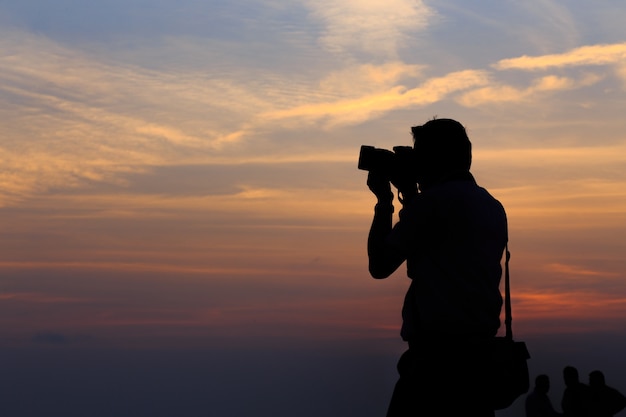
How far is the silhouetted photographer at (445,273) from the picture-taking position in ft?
14.0

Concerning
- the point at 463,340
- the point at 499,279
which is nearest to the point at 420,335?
the point at 463,340

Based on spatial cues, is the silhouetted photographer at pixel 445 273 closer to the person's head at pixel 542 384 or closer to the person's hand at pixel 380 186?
the person's hand at pixel 380 186

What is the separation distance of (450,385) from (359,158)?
1.20 metres

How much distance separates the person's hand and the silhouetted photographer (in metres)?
0.08

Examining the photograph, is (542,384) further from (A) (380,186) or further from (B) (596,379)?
(A) (380,186)

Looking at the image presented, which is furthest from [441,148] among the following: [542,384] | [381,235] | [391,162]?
[542,384]

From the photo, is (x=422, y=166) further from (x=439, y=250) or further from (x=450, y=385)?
(x=450, y=385)

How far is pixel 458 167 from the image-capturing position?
4.55 m

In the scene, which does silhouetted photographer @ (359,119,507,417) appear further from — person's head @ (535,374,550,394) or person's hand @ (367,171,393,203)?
person's head @ (535,374,550,394)

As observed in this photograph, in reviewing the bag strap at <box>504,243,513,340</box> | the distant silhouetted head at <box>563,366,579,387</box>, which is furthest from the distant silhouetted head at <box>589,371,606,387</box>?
the bag strap at <box>504,243,513,340</box>

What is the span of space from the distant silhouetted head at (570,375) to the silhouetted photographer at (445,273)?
33.1 feet

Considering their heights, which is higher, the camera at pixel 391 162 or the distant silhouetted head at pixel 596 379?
the camera at pixel 391 162

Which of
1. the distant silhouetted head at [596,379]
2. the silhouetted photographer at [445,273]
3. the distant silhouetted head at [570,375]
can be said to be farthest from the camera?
the distant silhouetted head at [570,375]

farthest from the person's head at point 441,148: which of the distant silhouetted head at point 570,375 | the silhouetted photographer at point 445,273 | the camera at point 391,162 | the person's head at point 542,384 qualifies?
the person's head at point 542,384
